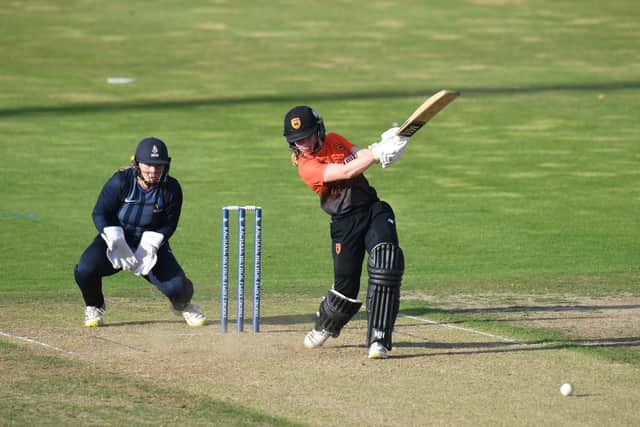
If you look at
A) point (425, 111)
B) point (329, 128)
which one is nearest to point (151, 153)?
point (425, 111)

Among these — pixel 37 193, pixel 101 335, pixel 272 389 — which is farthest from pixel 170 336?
pixel 37 193

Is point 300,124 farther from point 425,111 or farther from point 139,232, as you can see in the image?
point 139,232

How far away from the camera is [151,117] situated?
79.0 ft

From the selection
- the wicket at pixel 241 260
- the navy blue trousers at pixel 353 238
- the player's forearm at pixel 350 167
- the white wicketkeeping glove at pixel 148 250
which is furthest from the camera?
the white wicketkeeping glove at pixel 148 250

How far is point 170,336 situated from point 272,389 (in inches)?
76.3

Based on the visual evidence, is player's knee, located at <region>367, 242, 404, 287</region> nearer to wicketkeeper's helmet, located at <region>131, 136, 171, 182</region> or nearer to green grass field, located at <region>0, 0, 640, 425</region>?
green grass field, located at <region>0, 0, 640, 425</region>

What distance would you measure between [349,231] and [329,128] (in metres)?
13.5

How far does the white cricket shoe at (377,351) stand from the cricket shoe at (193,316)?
1.87 m

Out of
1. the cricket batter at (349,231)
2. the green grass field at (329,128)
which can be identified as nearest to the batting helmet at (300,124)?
the cricket batter at (349,231)

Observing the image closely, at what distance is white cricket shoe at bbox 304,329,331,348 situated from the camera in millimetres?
9664

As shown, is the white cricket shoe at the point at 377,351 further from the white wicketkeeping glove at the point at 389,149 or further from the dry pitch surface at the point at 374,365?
the white wicketkeeping glove at the point at 389,149

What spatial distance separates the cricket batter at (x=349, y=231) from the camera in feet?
30.5

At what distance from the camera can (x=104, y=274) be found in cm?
1049

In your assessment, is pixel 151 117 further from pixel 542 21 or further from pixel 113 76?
pixel 542 21
